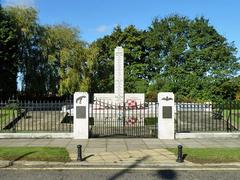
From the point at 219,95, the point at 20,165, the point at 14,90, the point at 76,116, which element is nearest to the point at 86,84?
the point at 14,90

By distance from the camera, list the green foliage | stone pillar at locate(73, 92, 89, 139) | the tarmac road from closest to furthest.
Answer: the tarmac road
stone pillar at locate(73, 92, 89, 139)
the green foliage

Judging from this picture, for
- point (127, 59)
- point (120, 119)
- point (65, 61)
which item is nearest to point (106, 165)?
point (120, 119)

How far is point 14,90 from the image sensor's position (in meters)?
42.7

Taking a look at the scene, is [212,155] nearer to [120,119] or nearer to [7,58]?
[120,119]

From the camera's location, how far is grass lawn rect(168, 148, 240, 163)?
13.0 m

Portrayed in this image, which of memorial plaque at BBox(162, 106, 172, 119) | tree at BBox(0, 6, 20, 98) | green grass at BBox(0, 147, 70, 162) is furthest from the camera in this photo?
tree at BBox(0, 6, 20, 98)

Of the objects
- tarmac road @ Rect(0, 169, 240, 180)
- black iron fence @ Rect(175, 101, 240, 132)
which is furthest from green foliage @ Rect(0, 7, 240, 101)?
tarmac road @ Rect(0, 169, 240, 180)

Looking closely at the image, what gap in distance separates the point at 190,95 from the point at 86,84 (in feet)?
56.8

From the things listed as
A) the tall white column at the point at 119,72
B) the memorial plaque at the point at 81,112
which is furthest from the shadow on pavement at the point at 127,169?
the tall white column at the point at 119,72

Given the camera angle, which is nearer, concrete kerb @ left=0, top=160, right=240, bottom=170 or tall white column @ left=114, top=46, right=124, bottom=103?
concrete kerb @ left=0, top=160, right=240, bottom=170

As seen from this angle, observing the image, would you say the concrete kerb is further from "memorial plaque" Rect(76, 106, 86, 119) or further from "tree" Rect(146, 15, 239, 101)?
"tree" Rect(146, 15, 239, 101)

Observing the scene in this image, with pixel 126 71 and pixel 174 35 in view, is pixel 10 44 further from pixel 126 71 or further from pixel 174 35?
pixel 174 35

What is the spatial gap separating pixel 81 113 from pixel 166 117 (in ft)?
11.8

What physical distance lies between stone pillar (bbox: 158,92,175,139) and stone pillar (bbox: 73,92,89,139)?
10.2ft
